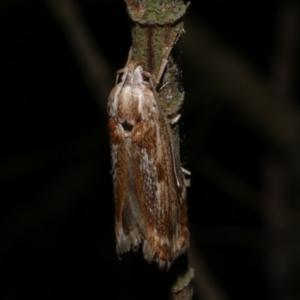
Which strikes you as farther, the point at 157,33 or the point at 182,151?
the point at 182,151

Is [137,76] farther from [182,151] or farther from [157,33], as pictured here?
[182,151]
